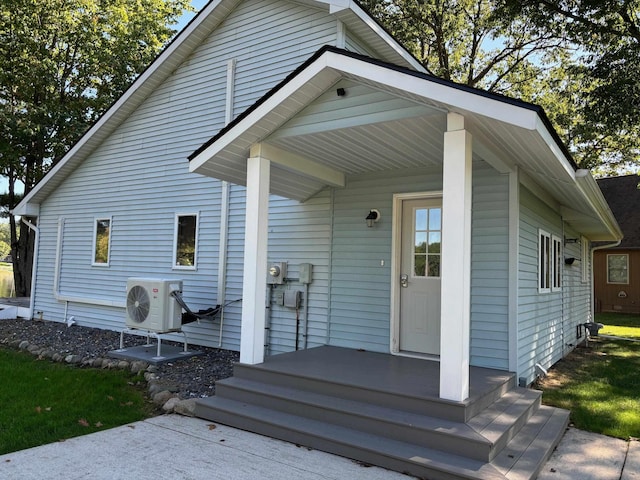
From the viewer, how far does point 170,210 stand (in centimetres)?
838

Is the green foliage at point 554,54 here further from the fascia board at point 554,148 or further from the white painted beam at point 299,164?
the white painted beam at point 299,164

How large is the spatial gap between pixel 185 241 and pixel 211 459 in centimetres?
525

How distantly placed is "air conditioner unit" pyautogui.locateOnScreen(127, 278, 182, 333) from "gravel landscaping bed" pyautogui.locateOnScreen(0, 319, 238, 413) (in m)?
0.60

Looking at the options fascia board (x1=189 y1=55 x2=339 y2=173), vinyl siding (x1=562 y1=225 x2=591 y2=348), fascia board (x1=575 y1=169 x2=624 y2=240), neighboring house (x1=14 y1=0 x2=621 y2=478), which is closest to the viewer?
neighboring house (x1=14 y1=0 x2=621 y2=478)

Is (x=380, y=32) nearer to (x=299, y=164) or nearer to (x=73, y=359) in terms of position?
(x=299, y=164)

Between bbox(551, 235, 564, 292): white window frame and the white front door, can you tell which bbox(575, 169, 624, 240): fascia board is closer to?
bbox(551, 235, 564, 292): white window frame

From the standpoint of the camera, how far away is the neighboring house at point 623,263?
17438mm

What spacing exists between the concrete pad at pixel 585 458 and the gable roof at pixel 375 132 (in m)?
2.54

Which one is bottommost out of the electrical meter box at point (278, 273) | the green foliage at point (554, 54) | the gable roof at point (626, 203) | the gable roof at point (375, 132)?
the electrical meter box at point (278, 273)

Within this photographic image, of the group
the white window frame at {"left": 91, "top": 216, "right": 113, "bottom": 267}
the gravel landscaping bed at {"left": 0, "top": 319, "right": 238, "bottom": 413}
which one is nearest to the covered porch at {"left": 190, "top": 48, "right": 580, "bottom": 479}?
the gravel landscaping bed at {"left": 0, "top": 319, "right": 238, "bottom": 413}

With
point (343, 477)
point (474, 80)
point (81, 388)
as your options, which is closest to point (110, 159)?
point (81, 388)

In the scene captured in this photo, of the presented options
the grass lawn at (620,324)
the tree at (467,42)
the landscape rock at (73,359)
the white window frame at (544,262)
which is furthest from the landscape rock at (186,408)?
the tree at (467,42)

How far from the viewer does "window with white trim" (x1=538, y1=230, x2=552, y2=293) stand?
609 cm

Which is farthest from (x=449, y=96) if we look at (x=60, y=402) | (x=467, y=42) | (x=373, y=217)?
(x=467, y=42)
